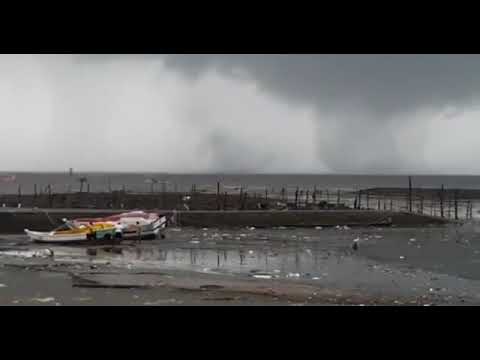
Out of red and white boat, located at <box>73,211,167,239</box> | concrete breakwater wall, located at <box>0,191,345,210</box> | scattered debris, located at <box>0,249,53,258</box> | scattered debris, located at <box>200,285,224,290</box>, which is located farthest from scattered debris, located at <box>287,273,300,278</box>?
concrete breakwater wall, located at <box>0,191,345,210</box>

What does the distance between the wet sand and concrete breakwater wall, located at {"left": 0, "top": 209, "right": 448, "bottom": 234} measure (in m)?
3.24

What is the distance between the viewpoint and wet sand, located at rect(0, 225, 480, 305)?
13805 millimetres

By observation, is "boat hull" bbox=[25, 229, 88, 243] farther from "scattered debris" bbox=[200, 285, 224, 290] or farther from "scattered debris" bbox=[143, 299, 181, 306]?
"scattered debris" bbox=[143, 299, 181, 306]

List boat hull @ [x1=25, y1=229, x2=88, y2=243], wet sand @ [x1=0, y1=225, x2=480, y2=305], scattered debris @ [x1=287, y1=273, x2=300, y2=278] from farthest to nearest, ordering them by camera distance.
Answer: boat hull @ [x1=25, y1=229, x2=88, y2=243]
scattered debris @ [x1=287, y1=273, x2=300, y2=278]
wet sand @ [x1=0, y1=225, x2=480, y2=305]

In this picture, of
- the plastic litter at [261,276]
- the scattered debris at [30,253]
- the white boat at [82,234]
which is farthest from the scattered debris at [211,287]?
the white boat at [82,234]

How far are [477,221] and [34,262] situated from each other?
33862 millimetres

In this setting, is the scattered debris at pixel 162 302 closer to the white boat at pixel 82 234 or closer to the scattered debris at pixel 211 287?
the scattered debris at pixel 211 287

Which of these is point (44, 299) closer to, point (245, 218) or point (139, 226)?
Result: point (139, 226)

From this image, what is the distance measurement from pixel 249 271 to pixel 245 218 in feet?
58.0

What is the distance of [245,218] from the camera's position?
36469mm

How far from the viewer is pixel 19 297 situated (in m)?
13.5

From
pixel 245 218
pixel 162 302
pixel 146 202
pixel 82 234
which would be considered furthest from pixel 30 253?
pixel 146 202
